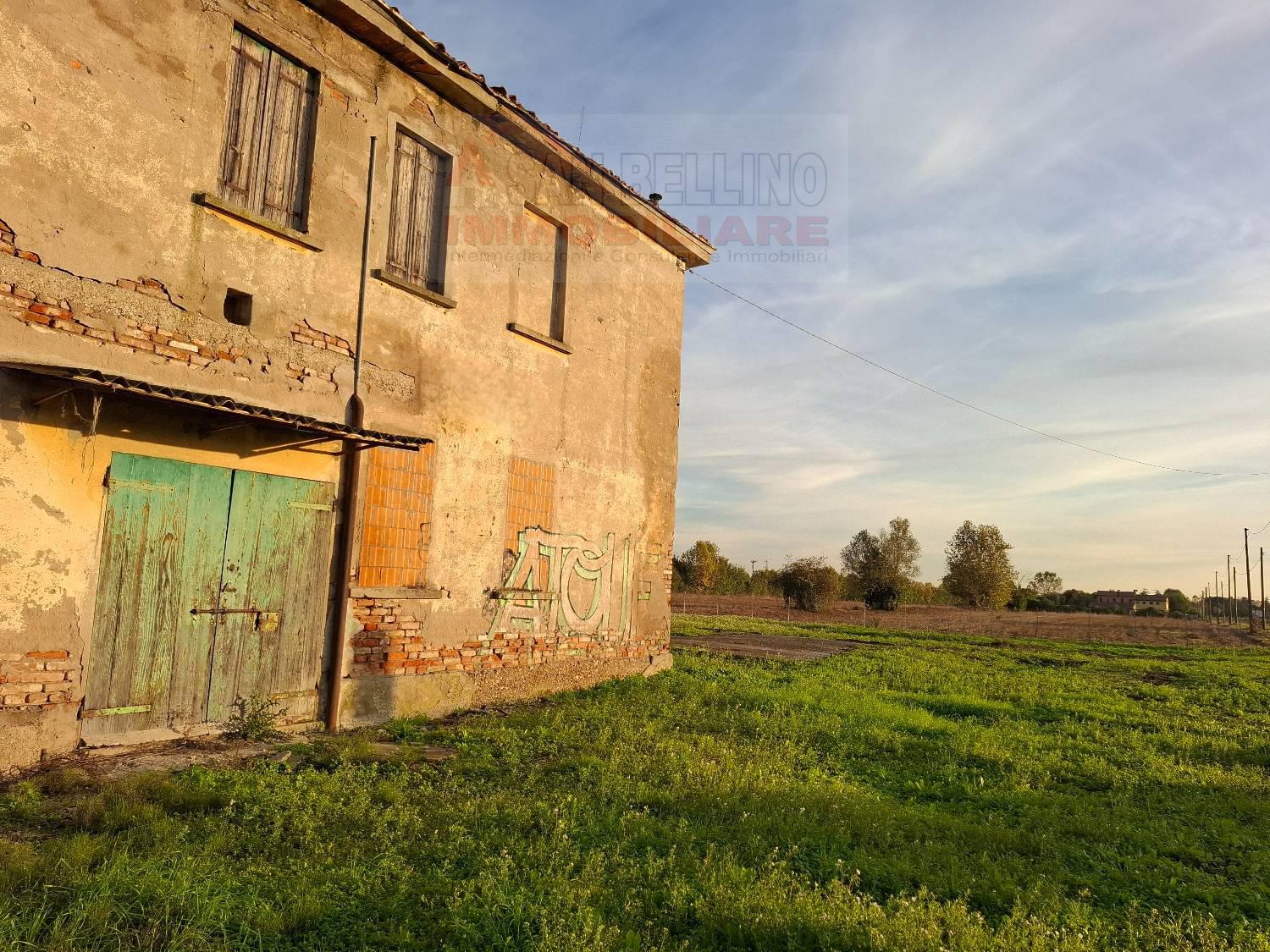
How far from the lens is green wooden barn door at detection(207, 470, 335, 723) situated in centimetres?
675

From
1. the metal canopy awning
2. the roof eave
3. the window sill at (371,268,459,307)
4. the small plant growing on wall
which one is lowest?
the small plant growing on wall

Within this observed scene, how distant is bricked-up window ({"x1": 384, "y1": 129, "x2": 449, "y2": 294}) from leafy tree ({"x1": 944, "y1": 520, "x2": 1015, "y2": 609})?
190 feet

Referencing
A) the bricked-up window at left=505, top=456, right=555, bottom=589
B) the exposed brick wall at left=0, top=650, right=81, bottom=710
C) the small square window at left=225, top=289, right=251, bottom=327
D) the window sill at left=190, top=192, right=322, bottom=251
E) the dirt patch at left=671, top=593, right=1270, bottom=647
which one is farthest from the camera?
the dirt patch at left=671, top=593, right=1270, bottom=647

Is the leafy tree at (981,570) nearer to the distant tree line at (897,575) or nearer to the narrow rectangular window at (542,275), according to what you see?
the distant tree line at (897,575)

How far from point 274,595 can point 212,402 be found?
2.04 meters

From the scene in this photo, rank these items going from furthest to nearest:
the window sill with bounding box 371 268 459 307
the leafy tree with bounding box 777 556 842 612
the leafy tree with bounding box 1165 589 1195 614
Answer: the leafy tree with bounding box 1165 589 1195 614 → the leafy tree with bounding box 777 556 842 612 → the window sill with bounding box 371 268 459 307

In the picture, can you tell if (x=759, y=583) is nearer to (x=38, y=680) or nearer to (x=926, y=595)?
(x=926, y=595)

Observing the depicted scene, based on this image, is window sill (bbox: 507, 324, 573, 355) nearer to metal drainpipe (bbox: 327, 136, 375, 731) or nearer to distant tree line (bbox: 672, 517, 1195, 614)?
metal drainpipe (bbox: 327, 136, 375, 731)

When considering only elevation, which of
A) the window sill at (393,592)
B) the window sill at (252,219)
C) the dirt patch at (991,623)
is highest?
the window sill at (252,219)

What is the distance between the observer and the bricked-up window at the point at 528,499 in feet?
30.9

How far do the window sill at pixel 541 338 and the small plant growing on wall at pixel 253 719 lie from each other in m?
4.83

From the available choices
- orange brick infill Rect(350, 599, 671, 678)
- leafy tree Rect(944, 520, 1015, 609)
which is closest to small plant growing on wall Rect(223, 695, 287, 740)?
orange brick infill Rect(350, 599, 671, 678)

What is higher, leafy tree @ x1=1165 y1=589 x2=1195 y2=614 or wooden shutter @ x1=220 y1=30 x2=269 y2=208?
wooden shutter @ x1=220 y1=30 x2=269 y2=208

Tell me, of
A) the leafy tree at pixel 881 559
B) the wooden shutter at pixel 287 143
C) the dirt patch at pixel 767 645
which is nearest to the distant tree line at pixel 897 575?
the leafy tree at pixel 881 559
